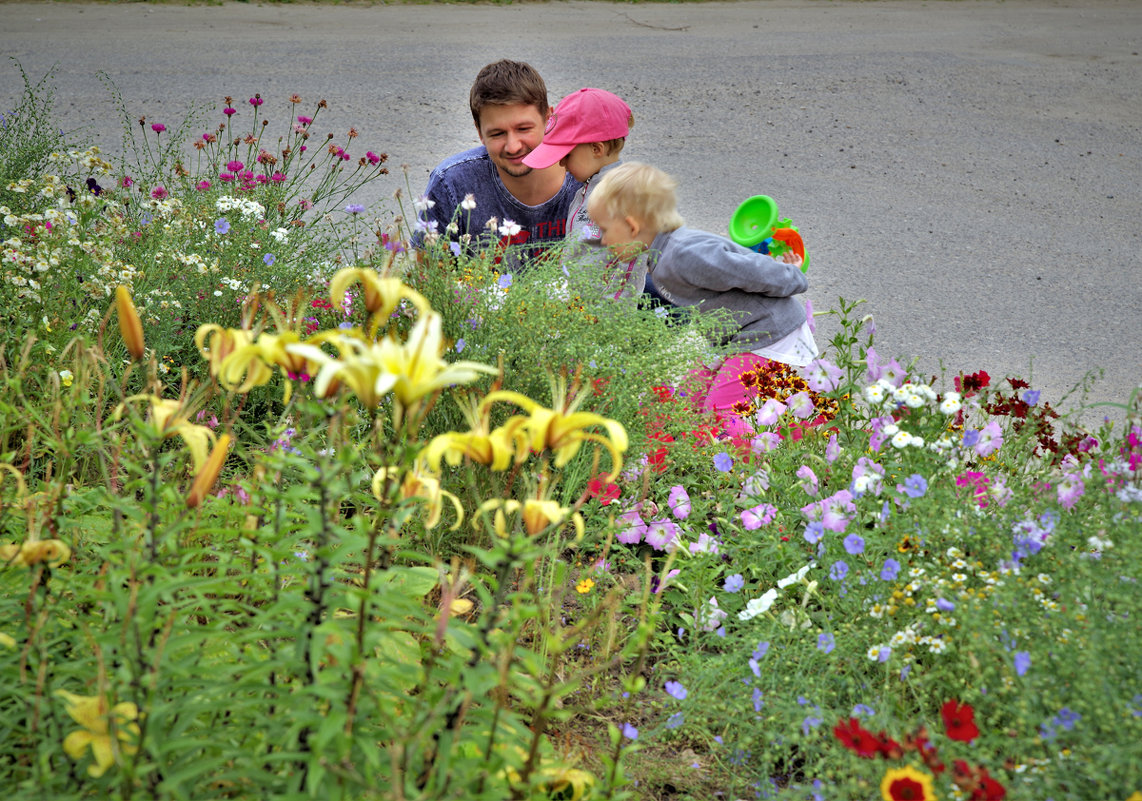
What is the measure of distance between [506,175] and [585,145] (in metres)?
0.39

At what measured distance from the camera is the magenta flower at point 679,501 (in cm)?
254

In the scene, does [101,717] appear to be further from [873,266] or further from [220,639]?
[873,266]

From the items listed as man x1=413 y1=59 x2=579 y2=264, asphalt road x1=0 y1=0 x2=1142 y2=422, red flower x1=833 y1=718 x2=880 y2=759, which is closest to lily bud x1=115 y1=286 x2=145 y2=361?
red flower x1=833 y1=718 x2=880 y2=759

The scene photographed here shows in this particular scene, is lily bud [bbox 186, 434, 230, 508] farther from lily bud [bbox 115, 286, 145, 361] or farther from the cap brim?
the cap brim

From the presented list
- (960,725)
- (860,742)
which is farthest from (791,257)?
(860,742)

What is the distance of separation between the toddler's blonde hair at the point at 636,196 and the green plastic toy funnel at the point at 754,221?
340 mm

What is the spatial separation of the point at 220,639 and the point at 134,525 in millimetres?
421

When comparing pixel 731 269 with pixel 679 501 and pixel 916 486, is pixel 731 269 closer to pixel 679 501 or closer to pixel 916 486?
pixel 679 501

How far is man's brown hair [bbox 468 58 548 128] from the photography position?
3.53 m

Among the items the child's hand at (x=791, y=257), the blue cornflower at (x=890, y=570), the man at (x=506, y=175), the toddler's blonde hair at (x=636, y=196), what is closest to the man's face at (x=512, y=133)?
the man at (x=506, y=175)

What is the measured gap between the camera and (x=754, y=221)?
3.54m

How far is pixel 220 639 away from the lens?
158 cm

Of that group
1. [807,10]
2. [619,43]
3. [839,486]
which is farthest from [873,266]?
[807,10]

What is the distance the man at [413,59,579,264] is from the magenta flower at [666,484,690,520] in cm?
125
